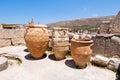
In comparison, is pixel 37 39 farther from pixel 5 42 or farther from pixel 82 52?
pixel 5 42

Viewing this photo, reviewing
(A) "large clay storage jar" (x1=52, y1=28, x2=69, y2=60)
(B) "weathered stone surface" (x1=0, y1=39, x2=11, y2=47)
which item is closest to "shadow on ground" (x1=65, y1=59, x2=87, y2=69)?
(A) "large clay storage jar" (x1=52, y1=28, x2=69, y2=60)

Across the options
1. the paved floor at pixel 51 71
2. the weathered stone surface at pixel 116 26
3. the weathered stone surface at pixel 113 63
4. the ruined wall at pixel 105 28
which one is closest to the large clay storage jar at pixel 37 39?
the paved floor at pixel 51 71

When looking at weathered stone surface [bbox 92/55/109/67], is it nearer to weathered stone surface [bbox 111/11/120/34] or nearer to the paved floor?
the paved floor

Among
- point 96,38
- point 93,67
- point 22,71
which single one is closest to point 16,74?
point 22,71

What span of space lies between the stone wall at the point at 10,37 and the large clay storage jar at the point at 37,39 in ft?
6.55

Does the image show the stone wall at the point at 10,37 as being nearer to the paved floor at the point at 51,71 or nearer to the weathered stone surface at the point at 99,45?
the paved floor at the point at 51,71

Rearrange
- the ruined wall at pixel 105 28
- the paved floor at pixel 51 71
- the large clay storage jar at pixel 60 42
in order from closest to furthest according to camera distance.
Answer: the paved floor at pixel 51 71
the large clay storage jar at pixel 60 42
the ruined wall at pixel 105 28

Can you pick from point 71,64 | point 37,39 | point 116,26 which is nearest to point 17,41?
point 37,39

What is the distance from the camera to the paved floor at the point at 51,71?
364cm

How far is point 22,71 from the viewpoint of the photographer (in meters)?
3.98

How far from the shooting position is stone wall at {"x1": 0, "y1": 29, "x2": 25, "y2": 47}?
6188 mm

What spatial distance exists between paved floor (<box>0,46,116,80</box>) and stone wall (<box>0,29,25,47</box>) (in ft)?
6.65

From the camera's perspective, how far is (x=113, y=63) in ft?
13.3

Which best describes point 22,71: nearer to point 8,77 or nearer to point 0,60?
point 8,77
